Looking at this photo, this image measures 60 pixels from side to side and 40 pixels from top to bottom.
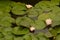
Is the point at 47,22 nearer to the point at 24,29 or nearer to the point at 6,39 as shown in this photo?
the point at 24,29

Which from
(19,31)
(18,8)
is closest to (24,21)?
(19,31)

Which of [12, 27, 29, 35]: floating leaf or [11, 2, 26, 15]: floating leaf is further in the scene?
[11, 2, 26, 15]: floating leaf

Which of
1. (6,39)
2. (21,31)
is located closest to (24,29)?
(21,31)

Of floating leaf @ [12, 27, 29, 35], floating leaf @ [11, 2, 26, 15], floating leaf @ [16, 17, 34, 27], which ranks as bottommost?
floating leaf @ [12, 27, 29, 35]

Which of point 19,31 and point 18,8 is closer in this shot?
point 19,31

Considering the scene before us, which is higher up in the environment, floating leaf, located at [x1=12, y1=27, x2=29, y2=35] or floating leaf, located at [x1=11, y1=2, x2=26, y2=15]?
floating leaf, located at [x1=11, y1=2, x2=26, y2=15]

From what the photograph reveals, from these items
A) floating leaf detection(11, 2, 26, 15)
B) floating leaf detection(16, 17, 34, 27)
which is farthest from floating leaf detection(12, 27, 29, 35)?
floating leaf detection(11, 2, 26, 15)

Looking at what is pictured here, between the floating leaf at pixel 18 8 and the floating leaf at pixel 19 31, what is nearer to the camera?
the floating leaf at pixel 19 31

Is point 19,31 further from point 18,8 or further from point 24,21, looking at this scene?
point 18,8

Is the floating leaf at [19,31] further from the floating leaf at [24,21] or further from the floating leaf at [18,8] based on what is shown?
the floating leaf at [18,8]

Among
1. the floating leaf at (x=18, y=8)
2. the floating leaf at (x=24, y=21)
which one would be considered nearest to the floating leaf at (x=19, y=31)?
the floating leaf at (x=24, y=21)

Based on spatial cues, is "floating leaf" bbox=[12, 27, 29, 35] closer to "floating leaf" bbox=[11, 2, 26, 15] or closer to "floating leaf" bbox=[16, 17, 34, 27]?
"floating leaf" bbox=[16, 17, 34, 27]
